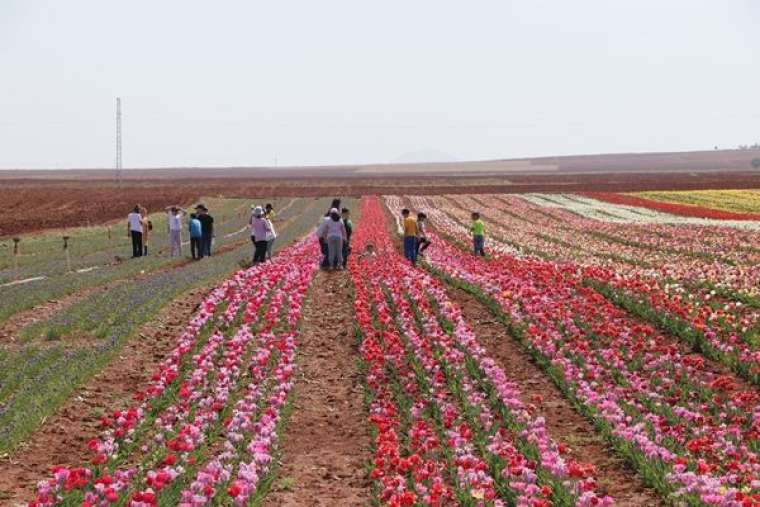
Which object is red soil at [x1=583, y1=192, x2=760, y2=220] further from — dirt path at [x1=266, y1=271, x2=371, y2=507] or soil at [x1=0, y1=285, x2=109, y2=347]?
dirt path at [x1=266, y1=271, x2=371, y2=507]

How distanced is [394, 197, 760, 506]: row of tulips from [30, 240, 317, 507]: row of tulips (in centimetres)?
365

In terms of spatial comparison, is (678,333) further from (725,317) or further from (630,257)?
(630,257)

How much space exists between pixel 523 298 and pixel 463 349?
14.2 feet

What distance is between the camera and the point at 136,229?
1241 inches

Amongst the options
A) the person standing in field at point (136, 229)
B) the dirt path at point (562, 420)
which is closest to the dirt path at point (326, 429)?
the dirt path at point (562, 420)

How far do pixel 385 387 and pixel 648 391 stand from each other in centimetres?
342

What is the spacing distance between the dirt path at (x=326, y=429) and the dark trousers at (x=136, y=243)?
1527 centimetres

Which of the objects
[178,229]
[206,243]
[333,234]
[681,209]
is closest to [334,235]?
[333,234]

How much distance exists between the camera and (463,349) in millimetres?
14703

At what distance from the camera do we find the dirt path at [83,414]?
928 cm

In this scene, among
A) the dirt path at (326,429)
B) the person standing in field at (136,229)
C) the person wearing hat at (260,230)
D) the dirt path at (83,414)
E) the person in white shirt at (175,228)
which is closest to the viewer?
the dirt path at (326,429)

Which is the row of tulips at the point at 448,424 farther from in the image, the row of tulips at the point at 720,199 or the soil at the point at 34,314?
the row of tulips at the point at 720,199

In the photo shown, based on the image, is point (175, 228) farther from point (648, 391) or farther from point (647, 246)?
point (648, 391)

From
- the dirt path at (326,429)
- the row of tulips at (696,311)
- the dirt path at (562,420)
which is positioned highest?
the row of tulips at (696,311)
